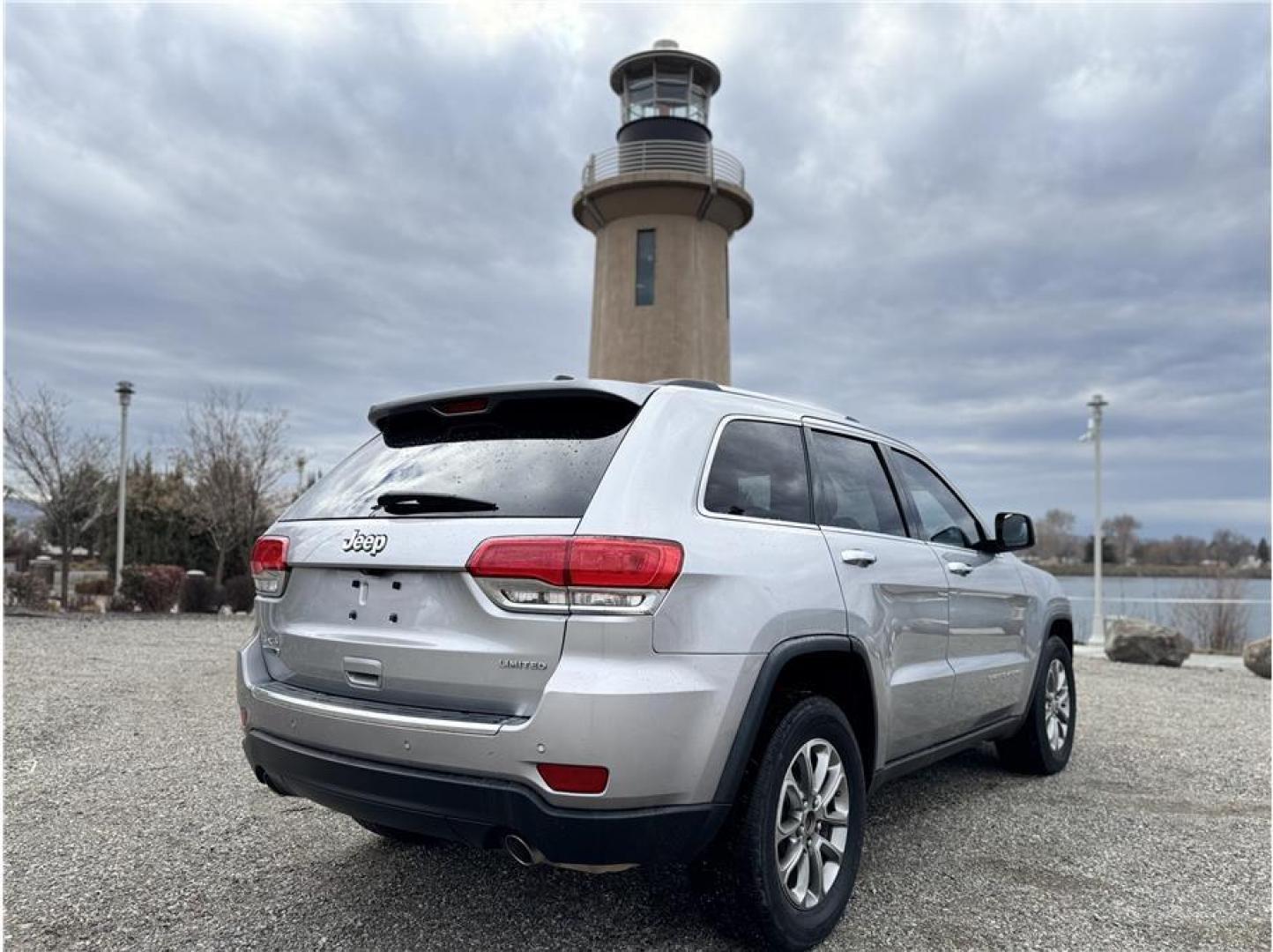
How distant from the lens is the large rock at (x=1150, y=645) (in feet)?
44.5

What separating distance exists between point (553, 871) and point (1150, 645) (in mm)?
12359

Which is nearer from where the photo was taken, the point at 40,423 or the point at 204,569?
the point at 40,423

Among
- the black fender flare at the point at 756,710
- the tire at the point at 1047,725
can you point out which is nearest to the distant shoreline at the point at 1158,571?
the tire at the point at 1047,725

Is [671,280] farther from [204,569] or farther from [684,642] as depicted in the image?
[684,642]

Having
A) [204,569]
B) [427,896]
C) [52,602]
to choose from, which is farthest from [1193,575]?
[204,569]

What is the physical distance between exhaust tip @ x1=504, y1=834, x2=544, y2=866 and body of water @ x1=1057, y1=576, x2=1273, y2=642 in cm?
1704

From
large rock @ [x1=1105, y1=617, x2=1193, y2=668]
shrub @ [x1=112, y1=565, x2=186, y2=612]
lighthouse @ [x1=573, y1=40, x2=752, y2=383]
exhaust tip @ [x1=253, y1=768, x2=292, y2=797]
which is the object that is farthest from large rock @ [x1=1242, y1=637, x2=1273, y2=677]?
shrub @ [x1=112, y1=565, x2=186, y2=612]

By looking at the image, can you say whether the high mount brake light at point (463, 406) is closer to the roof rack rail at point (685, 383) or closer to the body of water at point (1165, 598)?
the roof rack rail at point (685, 383)

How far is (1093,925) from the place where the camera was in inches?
140

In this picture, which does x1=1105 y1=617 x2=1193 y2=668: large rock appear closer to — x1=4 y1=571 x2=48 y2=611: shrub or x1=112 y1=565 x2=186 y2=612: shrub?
x1=112 y1=565 x2=186 y2=612: shrub

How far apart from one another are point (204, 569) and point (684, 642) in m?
26.0

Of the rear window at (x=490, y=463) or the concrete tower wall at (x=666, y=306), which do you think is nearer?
the rear window at (x=490, y=463)

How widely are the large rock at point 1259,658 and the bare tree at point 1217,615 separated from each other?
5.79 meters

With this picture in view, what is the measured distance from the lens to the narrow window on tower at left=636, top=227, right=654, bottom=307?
2184 centimetres
